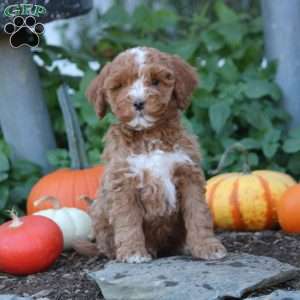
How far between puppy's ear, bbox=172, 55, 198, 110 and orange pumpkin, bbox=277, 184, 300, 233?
4.15ft

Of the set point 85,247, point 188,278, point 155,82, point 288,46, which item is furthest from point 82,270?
point 288,46

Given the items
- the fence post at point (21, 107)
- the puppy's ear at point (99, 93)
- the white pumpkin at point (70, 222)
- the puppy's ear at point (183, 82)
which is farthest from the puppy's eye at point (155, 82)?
the fence post at point (21, 107)

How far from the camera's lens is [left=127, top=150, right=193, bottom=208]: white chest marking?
4008mm

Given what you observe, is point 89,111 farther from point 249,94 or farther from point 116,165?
point 116,165

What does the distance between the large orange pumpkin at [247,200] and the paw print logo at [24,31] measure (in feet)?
5.71

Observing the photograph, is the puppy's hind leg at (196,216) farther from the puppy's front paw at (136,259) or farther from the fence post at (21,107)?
the fence post at (21,107)

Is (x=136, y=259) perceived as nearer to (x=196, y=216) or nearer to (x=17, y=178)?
(x=196, y=216)

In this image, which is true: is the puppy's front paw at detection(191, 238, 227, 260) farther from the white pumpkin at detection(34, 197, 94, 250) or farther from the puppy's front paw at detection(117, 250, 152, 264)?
the white pumpkin at detection(34, 197, 94, 250)

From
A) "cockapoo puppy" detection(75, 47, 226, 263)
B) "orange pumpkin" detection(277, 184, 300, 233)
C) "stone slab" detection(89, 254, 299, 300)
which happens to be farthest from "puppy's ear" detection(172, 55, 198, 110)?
"orange pumpkin" detection(277, 184, 300, 233)

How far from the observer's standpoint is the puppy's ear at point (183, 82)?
3.99 meters

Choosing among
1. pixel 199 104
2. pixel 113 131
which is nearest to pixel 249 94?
pixel 199 104

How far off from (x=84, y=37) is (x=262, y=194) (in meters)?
4.02

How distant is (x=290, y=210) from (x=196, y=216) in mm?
1082

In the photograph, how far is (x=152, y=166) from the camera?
13.1ft
